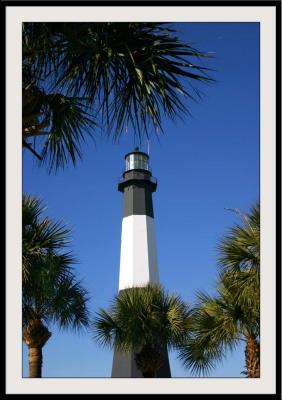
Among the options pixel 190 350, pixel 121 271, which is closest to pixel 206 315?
pixel 190 350

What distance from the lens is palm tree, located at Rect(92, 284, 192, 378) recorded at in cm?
1495

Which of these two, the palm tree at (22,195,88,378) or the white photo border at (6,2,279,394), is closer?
the white photo border at (6,2,279,394)

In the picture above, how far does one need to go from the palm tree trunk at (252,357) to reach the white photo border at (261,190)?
452 cm

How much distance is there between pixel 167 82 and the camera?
523 centimetres

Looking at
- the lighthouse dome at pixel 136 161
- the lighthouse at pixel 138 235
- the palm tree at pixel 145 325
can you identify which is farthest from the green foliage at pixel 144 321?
the lighthouse dome at pixel 136 161

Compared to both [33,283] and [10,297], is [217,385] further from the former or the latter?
[33,283]

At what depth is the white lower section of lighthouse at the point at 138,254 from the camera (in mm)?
25250

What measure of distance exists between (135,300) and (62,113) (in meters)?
10.4

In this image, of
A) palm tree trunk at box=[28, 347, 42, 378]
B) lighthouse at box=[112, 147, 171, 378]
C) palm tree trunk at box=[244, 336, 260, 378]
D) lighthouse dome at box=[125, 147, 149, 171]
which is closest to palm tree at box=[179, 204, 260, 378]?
palm tree trunk at box=[244, 336, 260, 378]

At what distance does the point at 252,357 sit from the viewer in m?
10.0

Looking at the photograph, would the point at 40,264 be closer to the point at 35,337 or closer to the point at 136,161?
the point at 35,337

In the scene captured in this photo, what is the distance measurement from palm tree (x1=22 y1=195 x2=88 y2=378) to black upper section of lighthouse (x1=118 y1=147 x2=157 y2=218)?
13.1 meters

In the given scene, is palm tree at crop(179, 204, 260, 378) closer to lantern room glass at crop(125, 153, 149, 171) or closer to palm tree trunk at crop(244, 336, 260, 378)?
palm tree trunk at crop(244, 336, 260, 378)

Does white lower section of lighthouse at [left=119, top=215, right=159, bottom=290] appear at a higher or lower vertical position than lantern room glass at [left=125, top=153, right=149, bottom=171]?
lower
